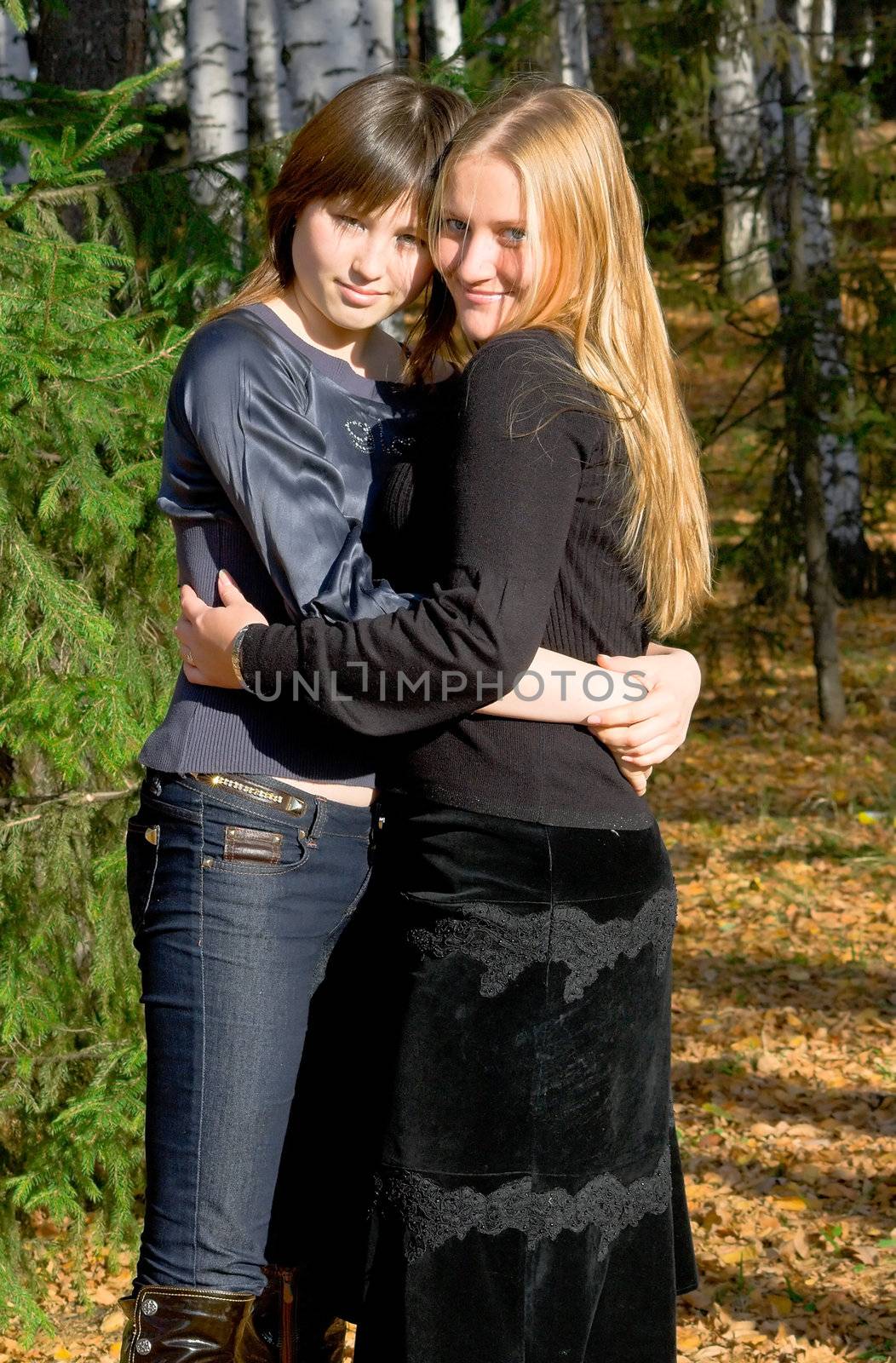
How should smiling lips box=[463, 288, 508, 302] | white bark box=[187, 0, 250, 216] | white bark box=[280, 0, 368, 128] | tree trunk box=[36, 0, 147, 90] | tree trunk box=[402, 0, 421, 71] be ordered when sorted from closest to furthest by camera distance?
smiling lips box=[463, 288, 508, 302] < tree trunk box=[36, 0, 147, 90] < white bark box=[280, 0, 368, 128] < white bark box=[187, 0, 250, 216] < tree trunk box=[402, 0, 421, 71]

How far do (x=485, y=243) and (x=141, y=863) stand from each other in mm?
1107

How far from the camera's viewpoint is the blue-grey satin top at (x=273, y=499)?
1.95m

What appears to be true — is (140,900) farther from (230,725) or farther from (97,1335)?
(97,1335)

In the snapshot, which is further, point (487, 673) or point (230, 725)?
point (230, 725)

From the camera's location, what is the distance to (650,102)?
8695 millimetres

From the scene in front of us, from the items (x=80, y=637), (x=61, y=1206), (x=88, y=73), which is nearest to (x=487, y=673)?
(x=80, y=637)

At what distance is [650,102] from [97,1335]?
7815 mm

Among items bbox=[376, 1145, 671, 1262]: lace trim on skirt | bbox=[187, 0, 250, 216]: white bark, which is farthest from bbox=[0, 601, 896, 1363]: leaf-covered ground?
bbox=[187, 0, 250, 216]: white bark

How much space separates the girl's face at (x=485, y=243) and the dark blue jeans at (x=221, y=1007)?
2.66 ft

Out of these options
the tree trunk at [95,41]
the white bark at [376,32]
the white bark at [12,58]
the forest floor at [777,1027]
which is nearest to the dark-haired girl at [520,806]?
the forest floor at [777,1027]

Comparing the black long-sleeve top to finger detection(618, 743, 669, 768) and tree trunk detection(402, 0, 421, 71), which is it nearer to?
finger detection(618, 743, 669, 768)

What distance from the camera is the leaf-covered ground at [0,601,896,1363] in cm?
376

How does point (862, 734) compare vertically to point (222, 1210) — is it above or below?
below

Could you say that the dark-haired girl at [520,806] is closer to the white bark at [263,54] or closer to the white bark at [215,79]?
the white bark at [215,79]
